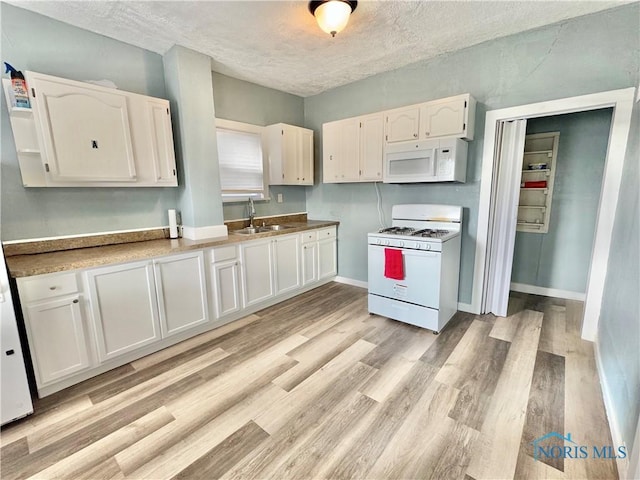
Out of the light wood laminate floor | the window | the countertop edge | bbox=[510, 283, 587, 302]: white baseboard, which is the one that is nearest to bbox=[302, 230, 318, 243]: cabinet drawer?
the window

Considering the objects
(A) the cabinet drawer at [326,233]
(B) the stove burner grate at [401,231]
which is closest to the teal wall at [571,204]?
(B) the stove burner grate at [401,231]

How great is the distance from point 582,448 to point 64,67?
4309mm

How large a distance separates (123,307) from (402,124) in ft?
10.1

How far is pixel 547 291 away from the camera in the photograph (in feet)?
11.9

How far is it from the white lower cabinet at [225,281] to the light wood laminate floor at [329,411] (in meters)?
0.30

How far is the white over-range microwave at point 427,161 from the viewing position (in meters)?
2.73

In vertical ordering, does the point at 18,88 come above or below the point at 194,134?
above

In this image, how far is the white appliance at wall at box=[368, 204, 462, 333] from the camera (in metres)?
2.64

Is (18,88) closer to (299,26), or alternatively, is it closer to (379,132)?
(299,26)

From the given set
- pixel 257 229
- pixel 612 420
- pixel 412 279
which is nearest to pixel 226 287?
pixel 257 229

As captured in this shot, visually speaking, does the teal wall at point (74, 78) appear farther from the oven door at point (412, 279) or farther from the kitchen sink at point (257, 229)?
the oven door at point (412, 279)

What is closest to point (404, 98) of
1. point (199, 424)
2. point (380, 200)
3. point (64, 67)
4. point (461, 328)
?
point (380, 200)

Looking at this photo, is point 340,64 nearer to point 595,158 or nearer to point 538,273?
point 595,158

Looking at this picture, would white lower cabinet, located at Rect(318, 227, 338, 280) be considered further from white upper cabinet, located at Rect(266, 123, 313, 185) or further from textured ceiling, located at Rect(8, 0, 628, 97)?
textured ceiling, located at Rect(8, 0, 628, 97)
